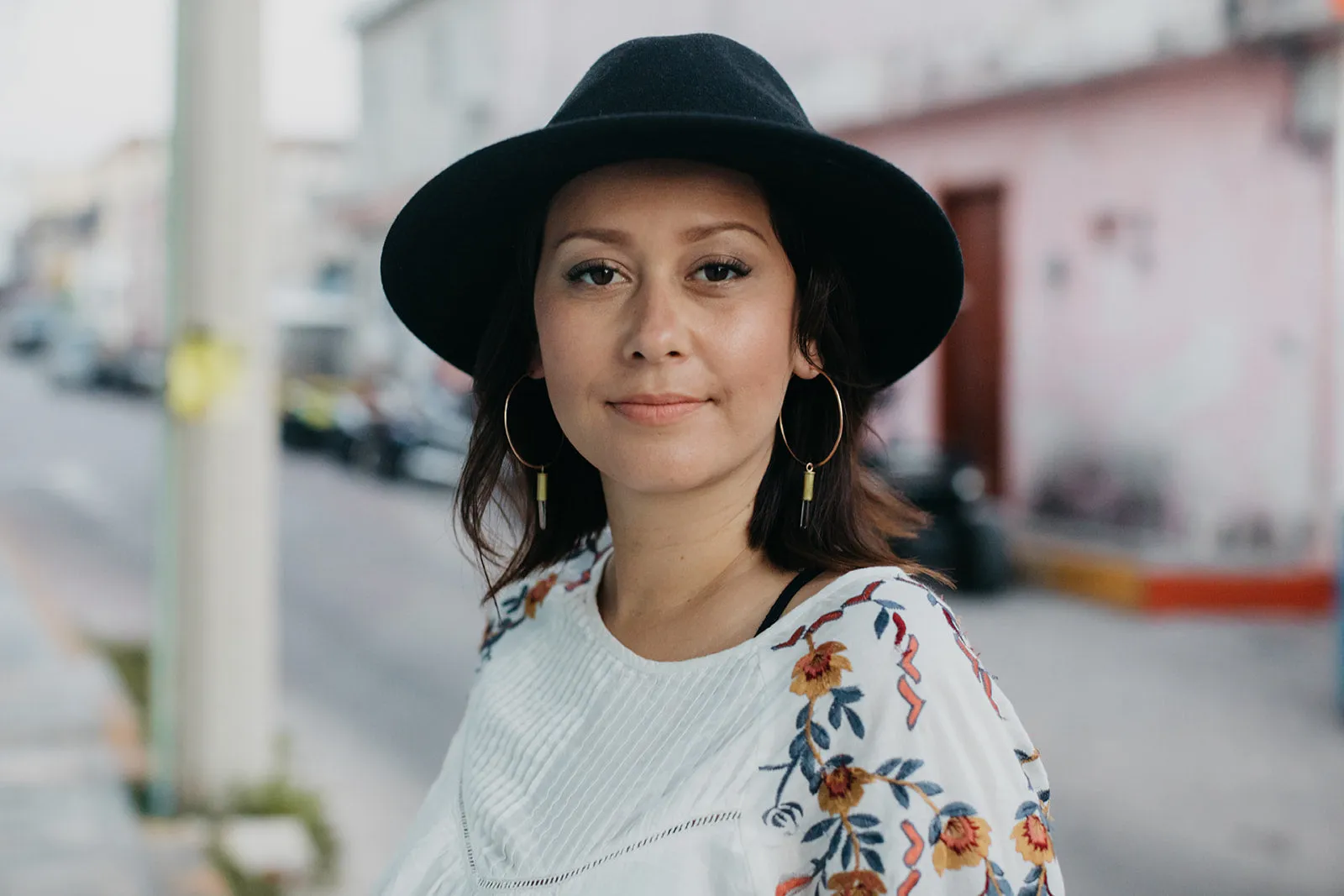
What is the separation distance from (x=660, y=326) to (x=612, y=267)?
92 millimetres

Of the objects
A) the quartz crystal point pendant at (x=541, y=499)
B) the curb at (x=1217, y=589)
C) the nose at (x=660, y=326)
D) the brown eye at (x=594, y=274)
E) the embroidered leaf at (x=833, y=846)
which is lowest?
the curb at (x=1217, y=589)

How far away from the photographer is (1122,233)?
32.4 feet

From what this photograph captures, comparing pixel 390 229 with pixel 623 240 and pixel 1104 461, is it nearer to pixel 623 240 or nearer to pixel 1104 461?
pixel 623 240

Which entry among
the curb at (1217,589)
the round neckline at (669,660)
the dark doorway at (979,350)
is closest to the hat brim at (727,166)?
the round neckline at (669,660)

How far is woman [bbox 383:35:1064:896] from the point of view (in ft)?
3.58

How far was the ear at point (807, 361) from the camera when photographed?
141cm

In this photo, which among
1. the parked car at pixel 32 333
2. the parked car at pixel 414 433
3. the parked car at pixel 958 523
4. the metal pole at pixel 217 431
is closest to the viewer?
the metal pole at pixel 217 431

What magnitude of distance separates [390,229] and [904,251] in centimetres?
57

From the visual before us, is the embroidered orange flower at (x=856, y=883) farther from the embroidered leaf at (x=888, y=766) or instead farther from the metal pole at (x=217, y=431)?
the metal pole at (x=217, y=431)

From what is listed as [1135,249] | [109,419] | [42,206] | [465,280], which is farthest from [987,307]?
[42,206]

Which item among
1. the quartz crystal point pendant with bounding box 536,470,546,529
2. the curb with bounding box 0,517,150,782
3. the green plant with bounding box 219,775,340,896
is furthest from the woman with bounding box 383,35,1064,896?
the curb with bounding box 0,517,150,782

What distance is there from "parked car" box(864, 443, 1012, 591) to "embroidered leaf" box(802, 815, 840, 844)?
7.39 m

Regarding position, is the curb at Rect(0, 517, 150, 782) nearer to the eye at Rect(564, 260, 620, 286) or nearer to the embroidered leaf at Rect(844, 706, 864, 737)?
the eye at Rect(564, 260, 620, 286)

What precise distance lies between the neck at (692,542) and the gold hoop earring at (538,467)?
23 centimetres
